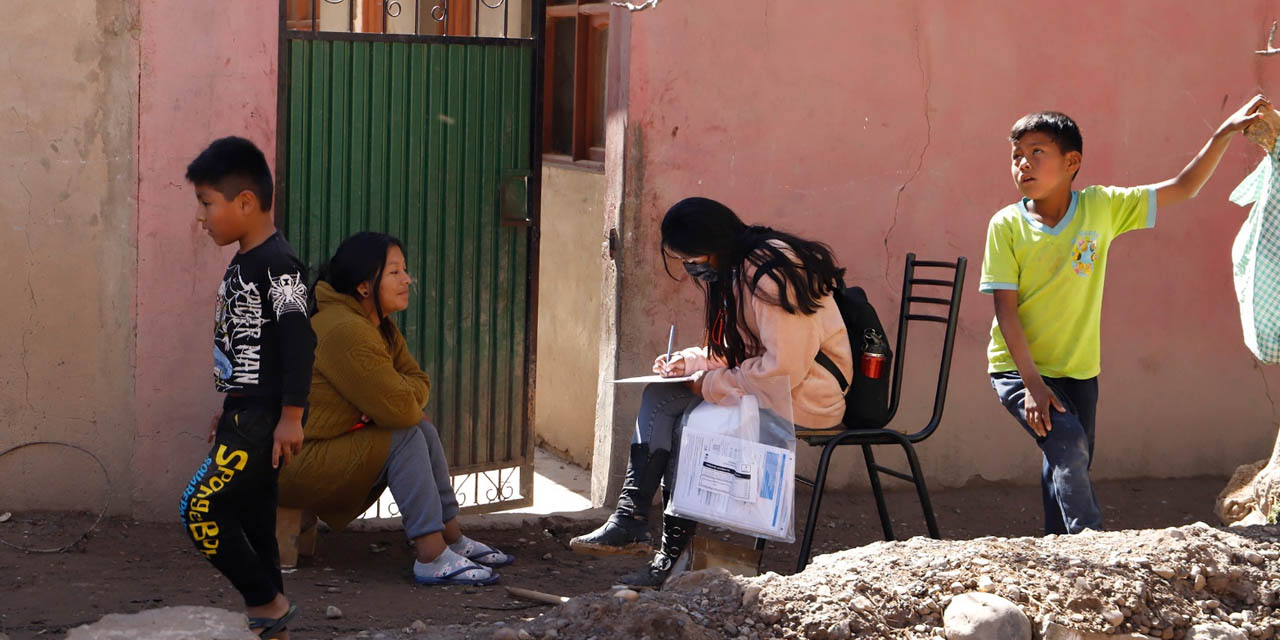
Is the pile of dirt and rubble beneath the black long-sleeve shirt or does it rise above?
beneath

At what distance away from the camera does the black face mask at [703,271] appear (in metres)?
4.29

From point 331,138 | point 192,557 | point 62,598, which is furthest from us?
point 331,138

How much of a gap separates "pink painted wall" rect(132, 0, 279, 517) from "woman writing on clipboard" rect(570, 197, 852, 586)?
158 cm

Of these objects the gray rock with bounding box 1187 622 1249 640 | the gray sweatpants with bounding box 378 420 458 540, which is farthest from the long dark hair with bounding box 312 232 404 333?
the gray rock with bounding box 1187 622 1249 640

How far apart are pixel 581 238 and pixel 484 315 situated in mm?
1425

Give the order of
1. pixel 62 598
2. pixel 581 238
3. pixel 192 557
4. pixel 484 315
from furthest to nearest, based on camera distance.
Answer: pixel 581 238
pixel 484 315
pixel 192 557
pixel 62 598

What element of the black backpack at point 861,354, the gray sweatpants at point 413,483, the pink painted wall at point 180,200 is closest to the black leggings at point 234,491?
the gray sweatpants at point 413,483

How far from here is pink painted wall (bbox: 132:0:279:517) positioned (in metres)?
4.72

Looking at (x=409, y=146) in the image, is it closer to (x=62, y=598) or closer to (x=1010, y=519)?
(x=62, y=598)

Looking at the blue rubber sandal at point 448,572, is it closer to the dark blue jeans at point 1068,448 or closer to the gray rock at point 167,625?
the gray rock at point 167,625

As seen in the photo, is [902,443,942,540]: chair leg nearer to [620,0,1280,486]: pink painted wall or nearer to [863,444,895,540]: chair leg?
[863,444,895,540]: chair leg

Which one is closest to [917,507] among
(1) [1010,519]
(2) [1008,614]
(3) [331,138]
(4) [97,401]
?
(1) [1010,519]

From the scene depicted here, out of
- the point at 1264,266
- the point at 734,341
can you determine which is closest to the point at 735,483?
the point at 734,341

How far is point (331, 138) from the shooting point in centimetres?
503
